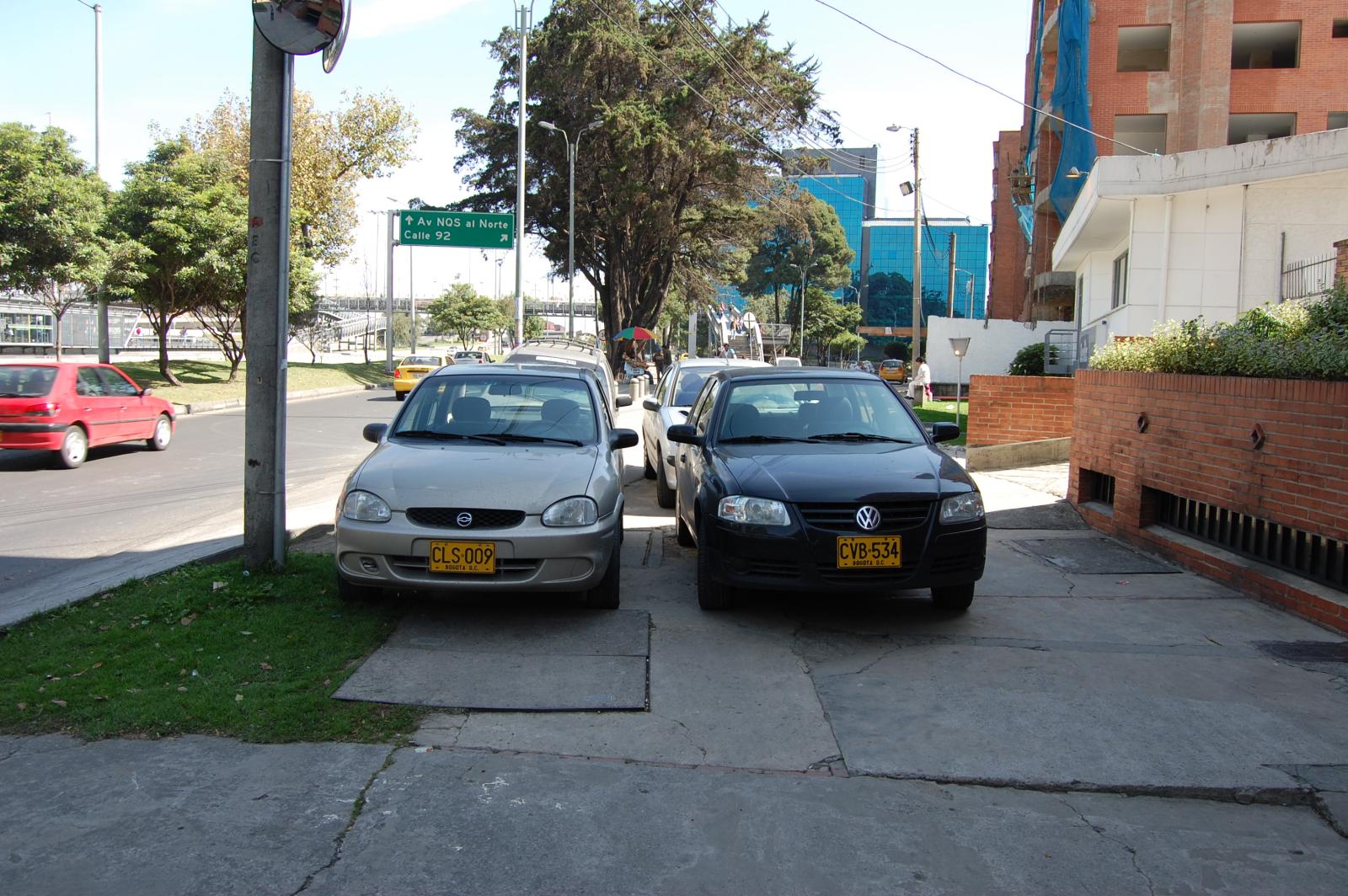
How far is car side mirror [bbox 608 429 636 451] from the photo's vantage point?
23.8 ft

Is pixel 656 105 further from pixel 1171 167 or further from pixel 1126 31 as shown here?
pixel 1171 167

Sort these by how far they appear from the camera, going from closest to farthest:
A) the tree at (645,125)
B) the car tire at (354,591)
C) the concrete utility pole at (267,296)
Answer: the car tire at (354,591)
the concrete utility pole at (267,296)
the tree at (645,125)

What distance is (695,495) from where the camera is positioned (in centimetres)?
696

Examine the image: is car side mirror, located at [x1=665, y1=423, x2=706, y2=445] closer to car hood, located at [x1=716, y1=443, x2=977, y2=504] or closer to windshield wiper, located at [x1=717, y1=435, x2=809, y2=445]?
windshield wiper, located at [x1=717, y1=435, x2=809, y2=445]

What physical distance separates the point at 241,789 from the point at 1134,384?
8145 mm

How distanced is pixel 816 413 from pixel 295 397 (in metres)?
26.7

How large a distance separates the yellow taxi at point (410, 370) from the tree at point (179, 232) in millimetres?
5112

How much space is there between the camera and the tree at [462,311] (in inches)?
3164

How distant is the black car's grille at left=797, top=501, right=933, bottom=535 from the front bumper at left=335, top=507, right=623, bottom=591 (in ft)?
4.31

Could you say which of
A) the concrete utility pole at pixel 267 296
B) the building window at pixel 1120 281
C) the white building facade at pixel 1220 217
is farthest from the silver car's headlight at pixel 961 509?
the building window at pixel 1120 281

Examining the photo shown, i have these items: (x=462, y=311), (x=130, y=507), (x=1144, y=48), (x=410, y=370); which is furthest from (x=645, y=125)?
(x=462, y=311)

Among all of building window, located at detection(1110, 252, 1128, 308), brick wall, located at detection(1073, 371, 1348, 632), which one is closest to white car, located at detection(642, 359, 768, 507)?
brick wall, located at detection(1073, 371, 1348, 632)

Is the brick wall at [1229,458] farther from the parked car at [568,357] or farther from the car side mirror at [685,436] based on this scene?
the parked car at [568,357]

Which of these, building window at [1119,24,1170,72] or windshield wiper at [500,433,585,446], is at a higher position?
building window at [1119,24,1170,72]
